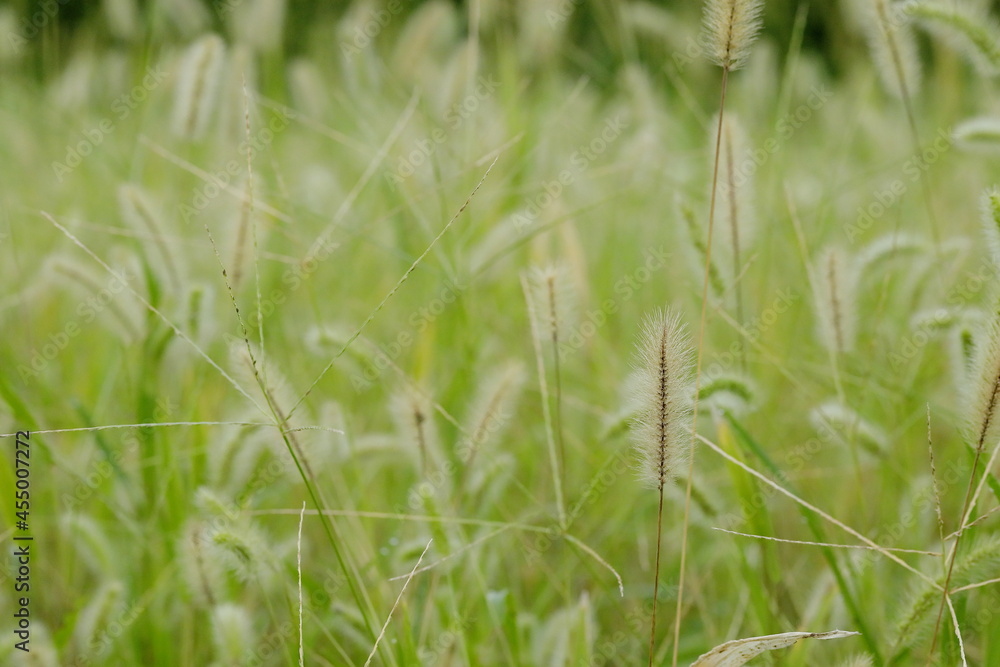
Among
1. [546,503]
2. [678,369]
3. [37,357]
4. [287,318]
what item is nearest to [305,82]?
[287,318]

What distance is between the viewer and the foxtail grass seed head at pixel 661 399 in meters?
0.85

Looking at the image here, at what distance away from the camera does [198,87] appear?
181 cm

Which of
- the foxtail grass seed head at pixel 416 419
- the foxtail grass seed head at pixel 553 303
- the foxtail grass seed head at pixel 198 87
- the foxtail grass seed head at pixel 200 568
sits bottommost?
the foxtail grass seed head at pixel 200 568

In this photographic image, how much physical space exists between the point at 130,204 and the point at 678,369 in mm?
1173

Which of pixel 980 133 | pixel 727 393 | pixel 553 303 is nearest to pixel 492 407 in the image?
pixel 553 303

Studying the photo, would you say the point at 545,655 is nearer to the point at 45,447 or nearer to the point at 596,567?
the point at 596,567

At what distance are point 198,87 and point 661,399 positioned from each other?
1376 mm

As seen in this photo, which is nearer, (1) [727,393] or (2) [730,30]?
(2) [730,30]

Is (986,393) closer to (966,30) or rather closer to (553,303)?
(553,303)

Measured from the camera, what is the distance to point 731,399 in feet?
4.12

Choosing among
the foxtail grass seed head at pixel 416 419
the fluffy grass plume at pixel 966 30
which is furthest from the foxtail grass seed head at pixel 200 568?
the fluffy grass plume at pixel 966 30

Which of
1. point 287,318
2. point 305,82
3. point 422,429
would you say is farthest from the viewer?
point 305,82

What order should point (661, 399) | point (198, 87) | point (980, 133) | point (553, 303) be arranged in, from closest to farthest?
point (661, 399) → point (553, 303) → point (980, 133) → point (198, 87)

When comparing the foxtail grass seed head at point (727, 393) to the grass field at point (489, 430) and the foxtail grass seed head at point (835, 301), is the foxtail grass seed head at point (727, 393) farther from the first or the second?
the foxtail grass seed head at point (835, 301)
